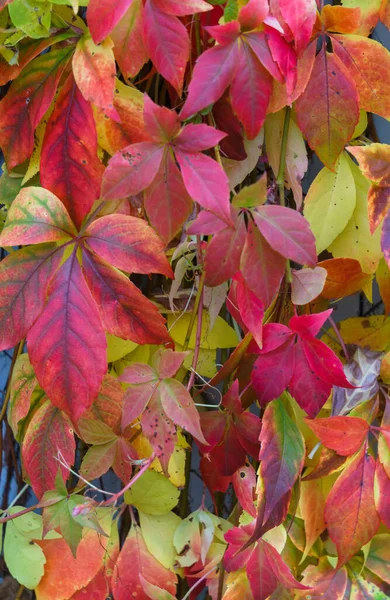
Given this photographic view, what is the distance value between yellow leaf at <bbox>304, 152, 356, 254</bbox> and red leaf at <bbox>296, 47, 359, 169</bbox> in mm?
50

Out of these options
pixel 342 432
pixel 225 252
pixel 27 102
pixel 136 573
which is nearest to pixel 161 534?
pixel 136 573

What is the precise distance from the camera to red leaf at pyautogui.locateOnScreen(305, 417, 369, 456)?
1.85 ft

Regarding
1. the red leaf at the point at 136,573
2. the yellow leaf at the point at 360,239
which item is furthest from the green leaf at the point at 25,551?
the yellow leaf at the point at 360,239

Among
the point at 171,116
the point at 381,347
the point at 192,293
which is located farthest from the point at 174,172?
the point at 381,347

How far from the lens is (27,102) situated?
23.3 inches

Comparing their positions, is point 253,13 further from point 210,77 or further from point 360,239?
point 360,239

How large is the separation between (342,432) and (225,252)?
21 centimetres

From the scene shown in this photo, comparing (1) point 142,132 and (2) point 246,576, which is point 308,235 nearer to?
(1) point 142,132

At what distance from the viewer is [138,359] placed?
0.70 metres

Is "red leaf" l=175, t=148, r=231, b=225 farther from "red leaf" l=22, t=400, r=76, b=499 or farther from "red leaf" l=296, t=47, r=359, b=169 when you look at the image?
"red leaf" l=22, t=400, r=76, b=499

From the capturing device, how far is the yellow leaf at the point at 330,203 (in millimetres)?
627

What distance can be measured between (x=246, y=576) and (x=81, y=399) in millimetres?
287

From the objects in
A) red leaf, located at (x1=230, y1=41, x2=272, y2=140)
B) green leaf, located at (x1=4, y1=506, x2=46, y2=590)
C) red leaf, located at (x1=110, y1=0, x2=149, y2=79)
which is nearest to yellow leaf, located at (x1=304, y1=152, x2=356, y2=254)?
red leaf, located at (x1=230, y1=41, x2=272, y2=140)

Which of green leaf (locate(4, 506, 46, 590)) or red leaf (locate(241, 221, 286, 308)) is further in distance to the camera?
green leaf (locate(4, 506, 46, 590))
